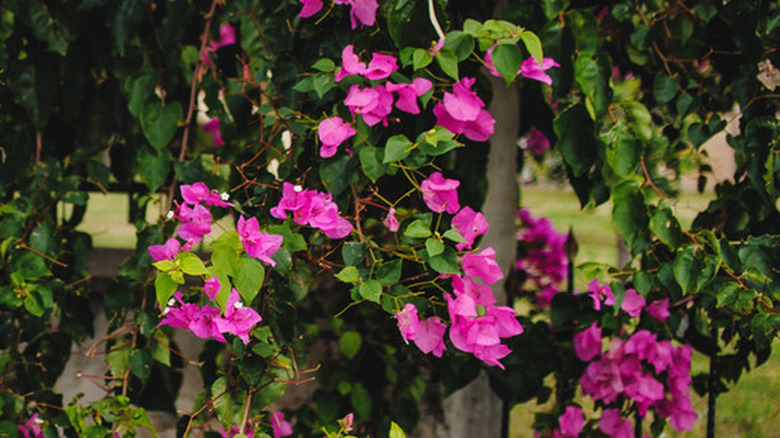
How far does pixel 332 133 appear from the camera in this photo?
1.20 m

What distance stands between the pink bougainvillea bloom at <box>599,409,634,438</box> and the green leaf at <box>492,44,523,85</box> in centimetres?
96

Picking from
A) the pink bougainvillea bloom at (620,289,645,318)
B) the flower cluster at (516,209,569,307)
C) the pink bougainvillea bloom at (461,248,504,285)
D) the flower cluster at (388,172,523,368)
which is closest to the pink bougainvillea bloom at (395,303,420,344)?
Result: the flower cluster at (388,172,523,368)

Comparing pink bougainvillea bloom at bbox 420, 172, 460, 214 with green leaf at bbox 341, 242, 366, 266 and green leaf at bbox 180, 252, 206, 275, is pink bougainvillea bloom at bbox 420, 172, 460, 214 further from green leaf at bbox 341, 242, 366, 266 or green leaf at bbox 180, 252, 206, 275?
green leaf at bbox 180, 252, 206, 275

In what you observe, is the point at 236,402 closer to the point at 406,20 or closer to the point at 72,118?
the point at 406,20

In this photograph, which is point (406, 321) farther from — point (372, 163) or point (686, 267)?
point (686, 267)

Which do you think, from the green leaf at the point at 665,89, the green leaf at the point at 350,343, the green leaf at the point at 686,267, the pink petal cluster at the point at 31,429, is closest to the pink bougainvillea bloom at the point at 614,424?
A: the green leaf at the point at 686,267

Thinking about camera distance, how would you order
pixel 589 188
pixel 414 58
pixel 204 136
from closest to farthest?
pixel 414 58 → pixel 589 188 → pixel 204 136

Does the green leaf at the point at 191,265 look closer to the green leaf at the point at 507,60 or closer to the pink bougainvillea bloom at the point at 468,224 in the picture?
the pink bougainvillea bloom at the point at 468,224

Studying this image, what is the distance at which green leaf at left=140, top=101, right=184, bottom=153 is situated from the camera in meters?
1.62

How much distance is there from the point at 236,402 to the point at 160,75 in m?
0.82

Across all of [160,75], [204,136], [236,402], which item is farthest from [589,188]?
[204,136]

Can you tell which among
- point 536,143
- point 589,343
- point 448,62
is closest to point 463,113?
point 448,62

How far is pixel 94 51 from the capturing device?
1.77 metres

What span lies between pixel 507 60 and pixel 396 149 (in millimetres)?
212
